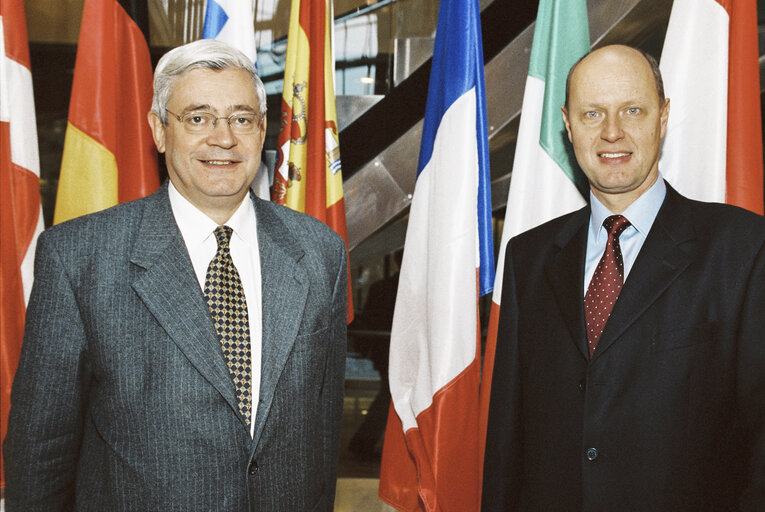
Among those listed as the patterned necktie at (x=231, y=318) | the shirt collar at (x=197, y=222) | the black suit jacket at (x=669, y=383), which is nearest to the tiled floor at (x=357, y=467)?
the black suit jacket at (x=669, y=383)

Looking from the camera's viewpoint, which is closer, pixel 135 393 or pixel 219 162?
pixel 135 393

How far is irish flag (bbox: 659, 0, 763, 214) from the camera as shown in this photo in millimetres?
1697

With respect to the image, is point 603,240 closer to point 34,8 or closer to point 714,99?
point 714,99

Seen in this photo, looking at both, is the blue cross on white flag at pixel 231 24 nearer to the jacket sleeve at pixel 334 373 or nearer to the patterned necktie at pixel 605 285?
the jacket sleeve at pixel 334 373

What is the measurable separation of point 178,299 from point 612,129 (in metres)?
1.07

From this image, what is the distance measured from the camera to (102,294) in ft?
3.86

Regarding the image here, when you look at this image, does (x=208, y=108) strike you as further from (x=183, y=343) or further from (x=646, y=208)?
(x=646, y=208)

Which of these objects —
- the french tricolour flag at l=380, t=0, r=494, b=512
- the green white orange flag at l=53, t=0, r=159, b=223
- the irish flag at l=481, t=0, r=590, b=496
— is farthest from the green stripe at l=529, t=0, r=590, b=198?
the green white orange flag at l=53, t=0, r=159, b=223

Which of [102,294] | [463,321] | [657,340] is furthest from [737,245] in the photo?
[102,294]

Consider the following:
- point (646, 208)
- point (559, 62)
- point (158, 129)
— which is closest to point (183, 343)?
point (158, 129)

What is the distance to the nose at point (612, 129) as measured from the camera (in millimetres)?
1323

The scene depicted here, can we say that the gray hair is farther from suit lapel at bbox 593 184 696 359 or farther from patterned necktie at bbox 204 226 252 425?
suit lapel at bbox 593 184 696 359

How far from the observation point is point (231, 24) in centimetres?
204

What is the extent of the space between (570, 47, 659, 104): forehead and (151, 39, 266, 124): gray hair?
85 cm
